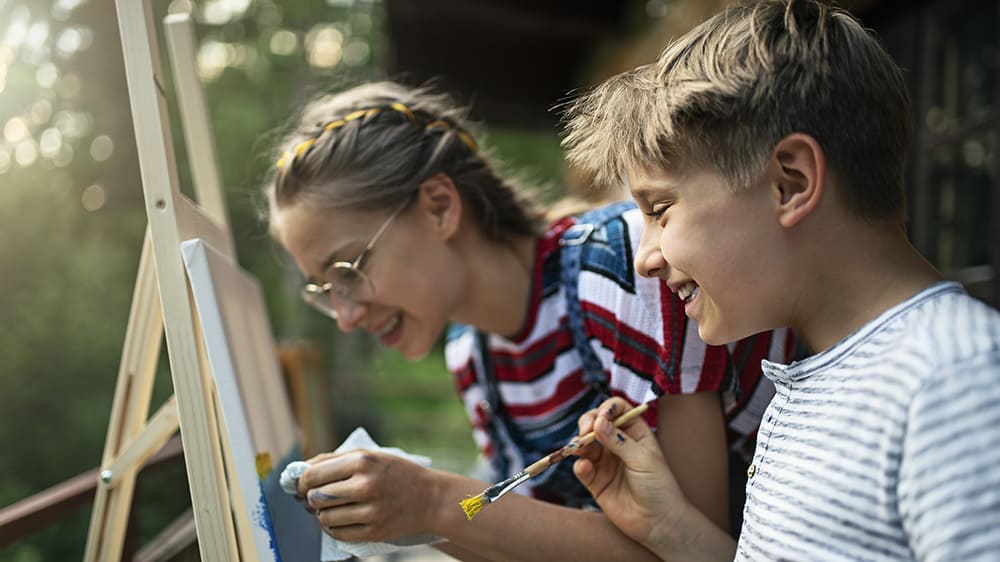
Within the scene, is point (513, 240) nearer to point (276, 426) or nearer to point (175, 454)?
point (276, 426)

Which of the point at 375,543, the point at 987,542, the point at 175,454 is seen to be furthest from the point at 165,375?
the point at 987,542

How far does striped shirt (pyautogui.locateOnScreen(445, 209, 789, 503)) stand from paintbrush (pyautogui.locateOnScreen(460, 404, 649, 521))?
6 centimetres

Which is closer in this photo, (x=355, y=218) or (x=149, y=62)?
(x=149, y=62)

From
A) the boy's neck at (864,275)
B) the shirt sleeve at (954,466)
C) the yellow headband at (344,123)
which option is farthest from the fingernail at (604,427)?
the yellow headband at (344,123)

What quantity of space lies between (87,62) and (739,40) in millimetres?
3185

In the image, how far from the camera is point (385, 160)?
4.94 ft

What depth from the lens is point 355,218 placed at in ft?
4.88

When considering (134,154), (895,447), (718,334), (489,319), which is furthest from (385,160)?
(134,154)

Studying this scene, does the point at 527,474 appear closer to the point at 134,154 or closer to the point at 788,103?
the point at 788,103

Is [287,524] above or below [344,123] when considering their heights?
below

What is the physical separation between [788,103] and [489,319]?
2.79 ft

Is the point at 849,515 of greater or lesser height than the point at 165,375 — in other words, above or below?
above

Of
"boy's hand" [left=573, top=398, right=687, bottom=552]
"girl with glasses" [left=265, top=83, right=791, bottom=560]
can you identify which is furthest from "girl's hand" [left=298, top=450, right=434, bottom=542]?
"boy's hand" [left=573, top=398, right=687, bottom=552]

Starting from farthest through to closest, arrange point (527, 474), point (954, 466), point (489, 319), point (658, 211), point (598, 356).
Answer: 1. point (489, 319)
2. point (598, 356)
3. point (527, 474)
4. point (658, 211)
5. point (954, 466)
